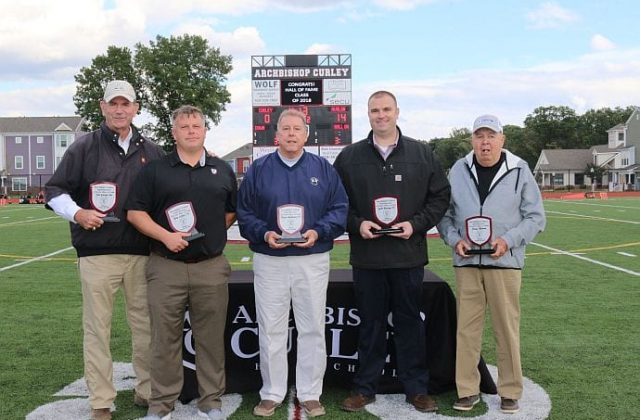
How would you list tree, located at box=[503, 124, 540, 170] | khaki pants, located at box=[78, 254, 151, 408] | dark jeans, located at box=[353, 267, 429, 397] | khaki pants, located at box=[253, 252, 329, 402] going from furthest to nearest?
tree, located at box=[503, 124, 540, 170], dark jeans, located at box=[353, 267, 429, 397], khaki pants, located at box=[253, 252, 329, 402], khaki pants, located at box=[78, 254, 151, 408]

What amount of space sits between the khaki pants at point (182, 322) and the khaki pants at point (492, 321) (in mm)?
1516

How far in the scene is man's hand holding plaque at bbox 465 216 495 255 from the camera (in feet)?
13.0

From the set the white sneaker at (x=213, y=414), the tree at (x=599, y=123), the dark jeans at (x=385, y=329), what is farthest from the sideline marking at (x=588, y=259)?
the tree at (x=599, y=123)

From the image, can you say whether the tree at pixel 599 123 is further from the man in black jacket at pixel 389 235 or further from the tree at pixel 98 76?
the man in black jacket at pixel 389 235

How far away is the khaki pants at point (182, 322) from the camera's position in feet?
12.7

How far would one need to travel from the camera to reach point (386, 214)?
4.03m

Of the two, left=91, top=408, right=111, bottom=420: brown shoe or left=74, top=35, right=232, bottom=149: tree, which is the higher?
left=74, top=35, right=232, bottom=149: tree

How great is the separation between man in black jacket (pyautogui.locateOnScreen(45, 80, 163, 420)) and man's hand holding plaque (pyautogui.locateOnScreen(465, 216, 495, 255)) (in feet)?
6.53

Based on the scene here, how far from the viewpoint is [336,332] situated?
177 inches

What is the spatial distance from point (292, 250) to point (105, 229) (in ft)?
3.69

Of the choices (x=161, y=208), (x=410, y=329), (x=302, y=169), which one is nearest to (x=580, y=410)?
(x=410, y=329)

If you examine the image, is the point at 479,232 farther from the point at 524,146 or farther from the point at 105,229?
the point at 524,146

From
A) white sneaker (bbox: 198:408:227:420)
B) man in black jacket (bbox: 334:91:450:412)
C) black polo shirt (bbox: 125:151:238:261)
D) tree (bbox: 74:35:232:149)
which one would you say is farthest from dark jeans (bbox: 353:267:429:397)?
tree (bbox: 74:35:232:149)

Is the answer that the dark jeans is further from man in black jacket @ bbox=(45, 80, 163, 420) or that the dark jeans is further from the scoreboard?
the scoreboard
